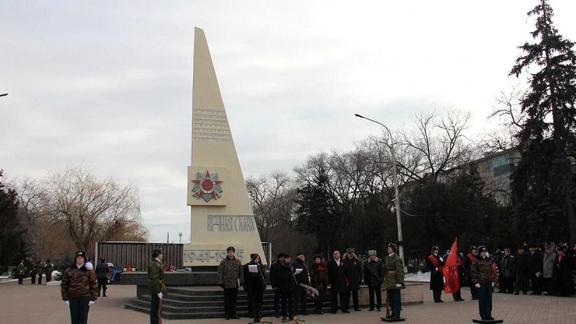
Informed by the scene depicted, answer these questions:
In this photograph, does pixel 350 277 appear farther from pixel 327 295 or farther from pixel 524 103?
pixel 524 103

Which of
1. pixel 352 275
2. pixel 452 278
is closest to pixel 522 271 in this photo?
pixel 452 278

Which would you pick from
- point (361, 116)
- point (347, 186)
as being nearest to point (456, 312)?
point (361, 116)

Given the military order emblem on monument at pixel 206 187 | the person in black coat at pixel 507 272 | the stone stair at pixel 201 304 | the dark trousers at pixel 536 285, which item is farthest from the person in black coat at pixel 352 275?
the person in black coat at pixel 507 272

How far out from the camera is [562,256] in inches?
691

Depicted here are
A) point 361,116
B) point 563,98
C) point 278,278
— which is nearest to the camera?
point 278,278

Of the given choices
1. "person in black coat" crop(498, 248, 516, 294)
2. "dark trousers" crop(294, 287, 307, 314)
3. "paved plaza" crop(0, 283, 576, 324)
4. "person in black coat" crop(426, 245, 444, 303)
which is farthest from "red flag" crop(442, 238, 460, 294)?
"dark trousers" crop(294, 287, 307, 314)

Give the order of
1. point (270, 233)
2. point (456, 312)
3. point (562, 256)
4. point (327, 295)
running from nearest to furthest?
1. point (456, 312)
2. point (327, 295)
3. point (562, 256)
4. point (270, 233)

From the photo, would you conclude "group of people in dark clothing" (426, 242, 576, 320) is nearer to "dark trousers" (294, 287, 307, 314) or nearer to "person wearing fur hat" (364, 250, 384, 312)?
"person wearing fur hat" (364, 250, 384, 312)

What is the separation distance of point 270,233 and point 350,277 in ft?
186

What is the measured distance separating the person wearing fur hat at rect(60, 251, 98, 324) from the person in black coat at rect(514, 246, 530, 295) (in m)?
15.1

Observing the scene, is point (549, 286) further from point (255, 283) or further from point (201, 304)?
point (201, 304)

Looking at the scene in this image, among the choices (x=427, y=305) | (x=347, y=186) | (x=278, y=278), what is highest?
(x=347, y=186)

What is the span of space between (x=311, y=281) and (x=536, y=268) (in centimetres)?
888

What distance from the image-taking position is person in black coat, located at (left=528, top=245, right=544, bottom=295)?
738 inches
